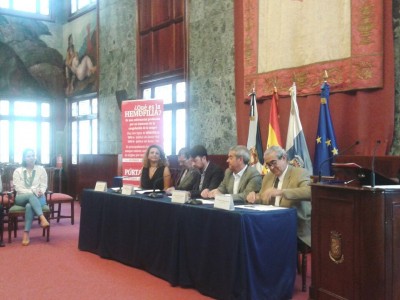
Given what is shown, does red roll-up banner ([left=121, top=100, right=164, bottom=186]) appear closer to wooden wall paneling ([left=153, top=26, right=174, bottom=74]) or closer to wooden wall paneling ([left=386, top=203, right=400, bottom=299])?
wooden wall paneling ([left=153, top=26, right=174, bottom=74])

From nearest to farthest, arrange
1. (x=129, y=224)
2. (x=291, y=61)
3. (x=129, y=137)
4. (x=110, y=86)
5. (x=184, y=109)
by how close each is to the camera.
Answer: (x=129, y=224), (x=291, y=61), (x=129, y=137), (x=184, y=109), (x=110, y=86)

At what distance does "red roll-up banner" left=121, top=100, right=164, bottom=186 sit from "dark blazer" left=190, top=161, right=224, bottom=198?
9.03 ft

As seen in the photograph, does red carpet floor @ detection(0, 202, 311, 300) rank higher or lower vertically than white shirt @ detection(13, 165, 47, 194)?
lower

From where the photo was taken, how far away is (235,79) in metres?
7.00

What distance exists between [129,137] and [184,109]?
1163 mm

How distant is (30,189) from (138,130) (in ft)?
6.98

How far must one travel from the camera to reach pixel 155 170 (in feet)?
18.5

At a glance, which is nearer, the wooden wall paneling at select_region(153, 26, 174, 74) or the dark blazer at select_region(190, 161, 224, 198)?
the dark blazer at select_region(190, 161, 224, 198)

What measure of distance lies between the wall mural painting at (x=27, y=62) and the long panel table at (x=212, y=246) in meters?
7.89

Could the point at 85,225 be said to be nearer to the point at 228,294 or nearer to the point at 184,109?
the point at 228,294

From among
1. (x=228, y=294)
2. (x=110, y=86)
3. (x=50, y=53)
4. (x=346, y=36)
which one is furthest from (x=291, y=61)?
(x=50, y=53)

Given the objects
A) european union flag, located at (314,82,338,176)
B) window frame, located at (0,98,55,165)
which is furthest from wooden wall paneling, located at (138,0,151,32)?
european union flag, located at (314,82,338,176)

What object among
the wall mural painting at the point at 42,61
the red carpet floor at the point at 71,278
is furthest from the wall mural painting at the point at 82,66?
the red carpet floor at the point at 71,278

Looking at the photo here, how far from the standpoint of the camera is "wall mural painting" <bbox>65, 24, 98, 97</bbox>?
1091 cm
